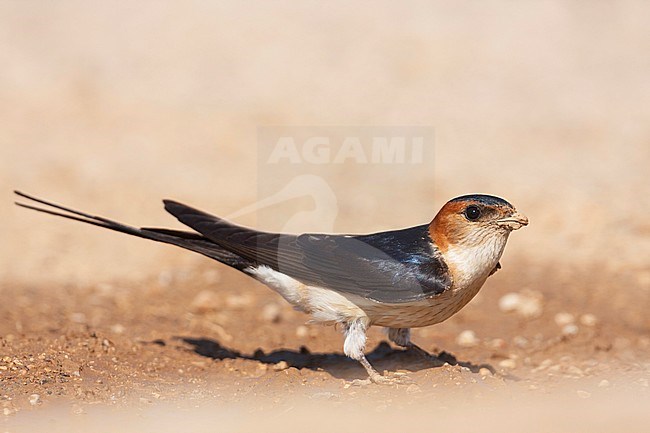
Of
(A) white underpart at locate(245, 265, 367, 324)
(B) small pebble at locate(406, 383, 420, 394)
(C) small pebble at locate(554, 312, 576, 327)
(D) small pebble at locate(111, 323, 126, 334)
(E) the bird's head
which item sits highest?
(E) the bird's head

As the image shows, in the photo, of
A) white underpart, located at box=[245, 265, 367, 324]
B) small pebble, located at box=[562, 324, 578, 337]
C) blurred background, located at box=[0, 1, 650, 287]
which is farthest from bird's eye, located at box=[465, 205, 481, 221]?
blurred background, located at box=[0, 1, 650, 287]

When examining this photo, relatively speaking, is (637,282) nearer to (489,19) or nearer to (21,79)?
(489,19)

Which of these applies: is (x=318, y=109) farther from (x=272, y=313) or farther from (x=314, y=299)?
(x=314, y=299)

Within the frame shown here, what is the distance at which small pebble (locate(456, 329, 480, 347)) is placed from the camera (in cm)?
818

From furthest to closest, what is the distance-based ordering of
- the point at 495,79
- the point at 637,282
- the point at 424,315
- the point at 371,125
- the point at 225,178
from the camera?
the point at 495,79, the point at 371,125, the point at 225,178, the point at 637,282, the point at 424,315

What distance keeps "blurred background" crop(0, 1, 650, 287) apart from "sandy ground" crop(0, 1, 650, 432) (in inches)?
1.6

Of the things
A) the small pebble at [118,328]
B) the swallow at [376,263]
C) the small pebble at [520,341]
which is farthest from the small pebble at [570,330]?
the small pebble at [118,328]

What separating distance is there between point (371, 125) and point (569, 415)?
8748mm

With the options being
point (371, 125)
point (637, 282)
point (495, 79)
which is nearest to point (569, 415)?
point (637, 282)

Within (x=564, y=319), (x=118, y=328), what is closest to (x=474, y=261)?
(x=564, y=319)

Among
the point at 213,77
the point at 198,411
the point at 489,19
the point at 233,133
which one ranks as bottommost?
the point at 198,411

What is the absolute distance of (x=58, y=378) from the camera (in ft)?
20.3

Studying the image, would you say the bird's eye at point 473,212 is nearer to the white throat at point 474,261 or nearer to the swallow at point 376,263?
the swallow at point 376,263

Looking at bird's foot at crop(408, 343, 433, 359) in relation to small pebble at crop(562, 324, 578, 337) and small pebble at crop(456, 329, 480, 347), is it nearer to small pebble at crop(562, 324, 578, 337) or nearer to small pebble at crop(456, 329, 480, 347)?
small pebble at crop(456, 329, 480, 347)
